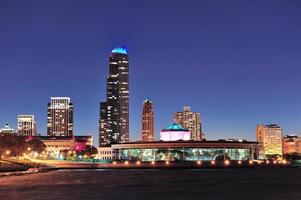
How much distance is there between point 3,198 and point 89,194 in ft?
42.2

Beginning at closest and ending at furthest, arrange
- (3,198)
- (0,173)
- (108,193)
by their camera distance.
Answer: (3,198) < (108,193) < (0,173)

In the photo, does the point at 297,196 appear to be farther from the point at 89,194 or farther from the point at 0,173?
the point at 0,173

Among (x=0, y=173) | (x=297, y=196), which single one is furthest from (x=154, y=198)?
(x=0, y=173)

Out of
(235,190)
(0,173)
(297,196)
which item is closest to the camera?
(297,196)

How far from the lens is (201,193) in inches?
3258

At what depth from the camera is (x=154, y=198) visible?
244 ft

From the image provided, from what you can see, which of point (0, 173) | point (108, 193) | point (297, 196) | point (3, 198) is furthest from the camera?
point (0, 173)

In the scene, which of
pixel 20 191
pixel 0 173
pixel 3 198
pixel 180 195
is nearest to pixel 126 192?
pixel 180 195

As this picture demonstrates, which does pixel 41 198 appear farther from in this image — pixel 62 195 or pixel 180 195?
pixel 180 195

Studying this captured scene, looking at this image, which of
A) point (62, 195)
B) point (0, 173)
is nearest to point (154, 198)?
point (62, 195)

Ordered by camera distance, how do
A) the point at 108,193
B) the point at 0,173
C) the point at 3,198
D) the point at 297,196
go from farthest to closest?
1. the point at 0,173
2. the point at 108,193
3. the point at 297,196
4. the point at 3,198

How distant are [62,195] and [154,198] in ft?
39.6

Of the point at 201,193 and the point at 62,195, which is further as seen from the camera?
the point at 201,193

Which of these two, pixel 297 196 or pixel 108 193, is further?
pixel 108 193
